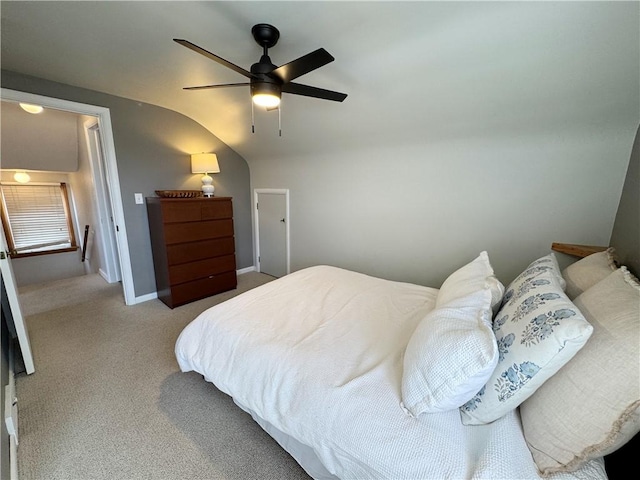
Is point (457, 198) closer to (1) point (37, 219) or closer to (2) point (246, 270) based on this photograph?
(2) point (246, 270)

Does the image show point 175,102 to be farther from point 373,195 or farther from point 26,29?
point 373,195

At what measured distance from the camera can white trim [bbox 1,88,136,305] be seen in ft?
6.87

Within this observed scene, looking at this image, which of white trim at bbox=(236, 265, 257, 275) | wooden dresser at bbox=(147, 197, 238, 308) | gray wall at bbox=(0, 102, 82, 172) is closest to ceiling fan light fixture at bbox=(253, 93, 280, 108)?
wooden dresser at bbox=(147, 197, 238, 308)

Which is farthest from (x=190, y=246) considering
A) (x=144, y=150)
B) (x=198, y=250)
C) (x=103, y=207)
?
(x=103, y=207)

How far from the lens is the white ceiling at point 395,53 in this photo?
125cm

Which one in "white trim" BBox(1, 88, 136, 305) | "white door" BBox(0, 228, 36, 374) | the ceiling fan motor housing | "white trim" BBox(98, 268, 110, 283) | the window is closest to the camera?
the ceiling fan motor housing

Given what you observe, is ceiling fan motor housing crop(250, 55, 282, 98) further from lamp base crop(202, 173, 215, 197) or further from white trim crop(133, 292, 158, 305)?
white trim crop(133, 292, 158, 305)

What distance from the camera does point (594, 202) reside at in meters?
1.75

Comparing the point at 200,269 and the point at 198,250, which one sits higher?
the point at 198,250

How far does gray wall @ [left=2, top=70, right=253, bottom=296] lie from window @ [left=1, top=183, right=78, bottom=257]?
2.65 m

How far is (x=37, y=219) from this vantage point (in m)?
4.18

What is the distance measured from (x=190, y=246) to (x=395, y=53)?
268 cm

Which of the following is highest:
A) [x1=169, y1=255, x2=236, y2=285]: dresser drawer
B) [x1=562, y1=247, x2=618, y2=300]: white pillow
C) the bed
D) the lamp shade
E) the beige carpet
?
the lamp shade

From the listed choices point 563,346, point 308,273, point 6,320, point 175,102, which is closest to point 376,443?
point 563,346
